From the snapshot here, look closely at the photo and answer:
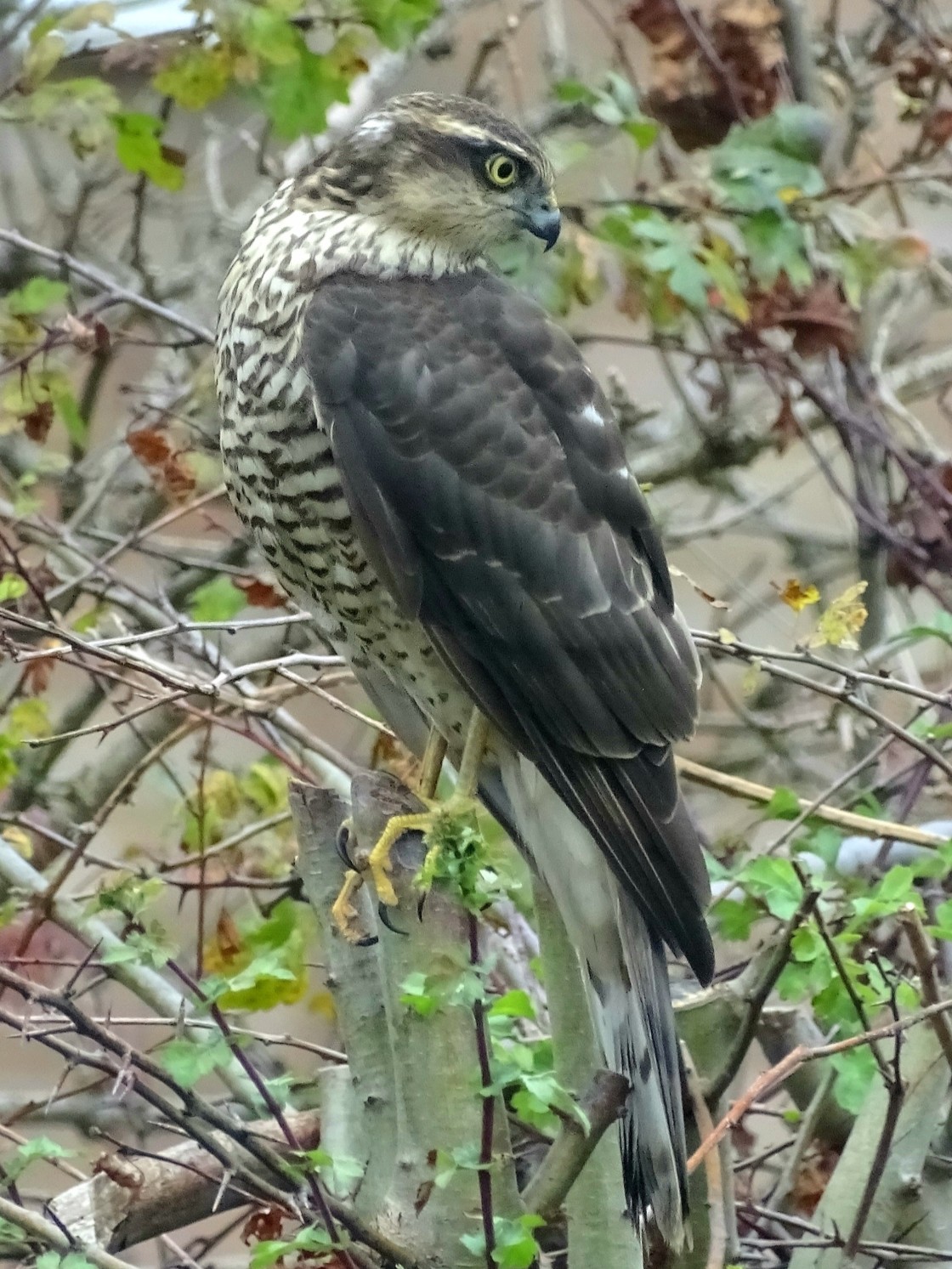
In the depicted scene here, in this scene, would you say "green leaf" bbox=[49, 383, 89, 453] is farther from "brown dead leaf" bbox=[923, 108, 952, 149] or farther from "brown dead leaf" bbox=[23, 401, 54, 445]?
"brown dead leaf" bbox=[923, 108, 952, 149]

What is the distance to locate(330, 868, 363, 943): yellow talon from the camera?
1.78 meters

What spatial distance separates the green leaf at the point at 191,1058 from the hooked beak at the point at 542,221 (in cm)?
124

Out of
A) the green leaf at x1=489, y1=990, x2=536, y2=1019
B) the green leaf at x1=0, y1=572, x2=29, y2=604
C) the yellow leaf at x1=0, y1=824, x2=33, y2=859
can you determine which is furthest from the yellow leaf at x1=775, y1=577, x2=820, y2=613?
the yellow leaf at x1=0, y1=824, x2=33, y2=859

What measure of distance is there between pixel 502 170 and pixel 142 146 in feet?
2.96

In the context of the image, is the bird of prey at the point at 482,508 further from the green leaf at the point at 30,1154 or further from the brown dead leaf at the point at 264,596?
the green leaf at the point at 30,1154

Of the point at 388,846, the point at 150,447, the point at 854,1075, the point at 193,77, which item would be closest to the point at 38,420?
the point at 150,447

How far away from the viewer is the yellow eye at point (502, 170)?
7.03 feet

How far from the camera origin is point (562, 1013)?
5.56ft

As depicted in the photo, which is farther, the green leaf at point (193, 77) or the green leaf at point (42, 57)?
the green leaf at point (193, 77)

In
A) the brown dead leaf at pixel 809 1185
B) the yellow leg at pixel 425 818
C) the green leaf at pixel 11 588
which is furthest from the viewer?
the brown dead leaf at pixel 809 1185

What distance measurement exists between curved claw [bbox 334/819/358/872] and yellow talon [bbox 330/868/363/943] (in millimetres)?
16

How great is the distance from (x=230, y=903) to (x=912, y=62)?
279cm

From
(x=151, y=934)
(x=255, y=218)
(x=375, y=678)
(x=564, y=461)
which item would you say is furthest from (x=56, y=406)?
(x=151, y=934)

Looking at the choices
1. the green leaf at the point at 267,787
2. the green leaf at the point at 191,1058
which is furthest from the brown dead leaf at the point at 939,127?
the green leaf at the point at 191,1058
